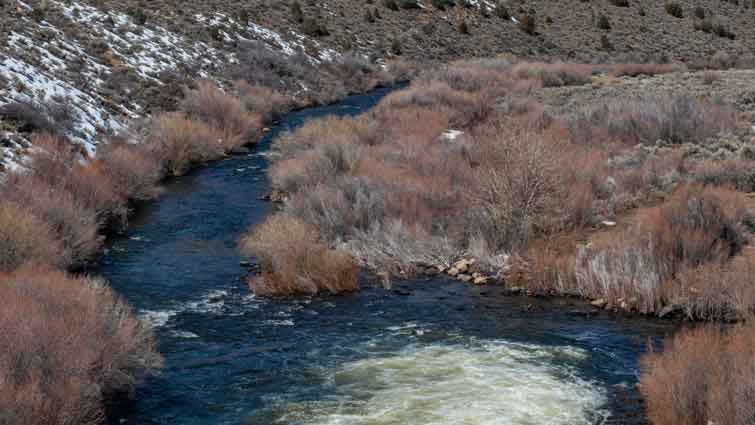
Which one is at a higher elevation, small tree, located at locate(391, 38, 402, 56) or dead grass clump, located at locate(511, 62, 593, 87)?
dead grass clump, located at locate(511, 62, 593, 87)

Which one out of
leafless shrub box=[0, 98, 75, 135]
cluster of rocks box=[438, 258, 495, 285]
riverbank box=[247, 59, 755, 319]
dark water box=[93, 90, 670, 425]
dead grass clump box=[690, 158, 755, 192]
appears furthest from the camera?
leafless shrub box=[0, 98, 75, 135]

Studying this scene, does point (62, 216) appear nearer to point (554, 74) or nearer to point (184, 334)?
point (184, 334)

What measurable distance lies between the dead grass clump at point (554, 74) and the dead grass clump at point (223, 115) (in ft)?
37.9

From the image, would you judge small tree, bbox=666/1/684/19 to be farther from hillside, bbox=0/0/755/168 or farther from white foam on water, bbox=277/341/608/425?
white foam on water, bbox=277/341/608/425

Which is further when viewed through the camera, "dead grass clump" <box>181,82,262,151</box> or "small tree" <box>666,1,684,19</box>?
"small tree" <box>666,1,684,19</box>

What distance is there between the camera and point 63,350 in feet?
25.7

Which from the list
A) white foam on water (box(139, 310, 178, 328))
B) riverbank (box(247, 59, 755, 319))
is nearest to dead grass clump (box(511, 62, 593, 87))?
riverbank (box(247, 59, 755, 319))

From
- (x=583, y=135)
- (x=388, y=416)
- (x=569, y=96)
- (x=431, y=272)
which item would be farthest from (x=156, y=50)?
(x=388, y=416)

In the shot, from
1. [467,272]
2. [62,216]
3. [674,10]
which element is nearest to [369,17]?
[674,10]

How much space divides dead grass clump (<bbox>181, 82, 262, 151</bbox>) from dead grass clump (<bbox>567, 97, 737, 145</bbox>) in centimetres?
1054

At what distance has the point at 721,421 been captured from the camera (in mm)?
6805

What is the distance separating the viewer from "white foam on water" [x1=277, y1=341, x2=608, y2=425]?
26.8ft

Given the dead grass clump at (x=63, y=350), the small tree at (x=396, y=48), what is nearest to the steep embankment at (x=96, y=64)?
the small tree at (x=396, y=48)

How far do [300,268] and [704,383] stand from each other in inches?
276
